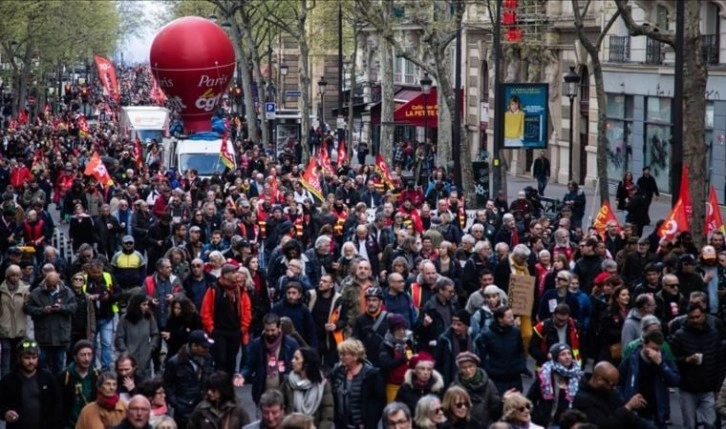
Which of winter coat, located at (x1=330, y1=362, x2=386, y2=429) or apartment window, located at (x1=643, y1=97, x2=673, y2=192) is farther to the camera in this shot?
apartment window, located at (x1=643, y1=97, x2=673, y2=192)

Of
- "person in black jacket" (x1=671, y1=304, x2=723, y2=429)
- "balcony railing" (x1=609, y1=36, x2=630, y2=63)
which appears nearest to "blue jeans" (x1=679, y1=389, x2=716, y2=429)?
"person in black jacket" (x1=671, y1=304, x2=723, y2=429)

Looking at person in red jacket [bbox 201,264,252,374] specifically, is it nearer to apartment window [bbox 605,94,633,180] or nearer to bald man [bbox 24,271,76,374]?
bald man [bbox 24,271,76,374]

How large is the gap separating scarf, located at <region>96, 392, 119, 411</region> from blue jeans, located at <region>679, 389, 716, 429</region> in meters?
5.12

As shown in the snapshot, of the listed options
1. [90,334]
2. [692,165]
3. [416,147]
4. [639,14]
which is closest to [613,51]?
[639,14]

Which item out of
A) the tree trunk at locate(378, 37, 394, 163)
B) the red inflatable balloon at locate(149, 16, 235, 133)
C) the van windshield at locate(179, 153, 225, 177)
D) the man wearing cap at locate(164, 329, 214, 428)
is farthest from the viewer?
the tree trunk at locate(378, 37, 394, 163)

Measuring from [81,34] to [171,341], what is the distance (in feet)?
262

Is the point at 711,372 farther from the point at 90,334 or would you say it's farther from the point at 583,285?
the point at 90,334

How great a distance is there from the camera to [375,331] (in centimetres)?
1466

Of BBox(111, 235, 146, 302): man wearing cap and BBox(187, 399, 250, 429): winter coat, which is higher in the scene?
BBox(187, 399, 250, 429): winter coat

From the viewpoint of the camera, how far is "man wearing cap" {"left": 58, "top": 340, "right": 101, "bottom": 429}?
43.1 feet

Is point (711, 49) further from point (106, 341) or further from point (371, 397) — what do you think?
point (371, 397)

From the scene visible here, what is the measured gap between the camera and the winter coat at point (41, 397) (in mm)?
12953

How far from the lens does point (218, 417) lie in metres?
11.6

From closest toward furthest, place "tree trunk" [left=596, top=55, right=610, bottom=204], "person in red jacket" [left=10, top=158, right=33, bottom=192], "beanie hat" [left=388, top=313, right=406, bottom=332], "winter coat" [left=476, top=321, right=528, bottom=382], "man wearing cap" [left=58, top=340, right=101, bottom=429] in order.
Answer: "man wearing cap" [left=58, top=340, right=101, bottom=429]
"beanie hat" [left=388, top=313, right=406, bottom=332]
"winter coat" [left=476, top=321, right=528, bottom=382]
"tree trunk" [left=596, top=55, right=610, bottom=204]
"person in red jacket" [left=10, top=158, right=33, bottom=192]
